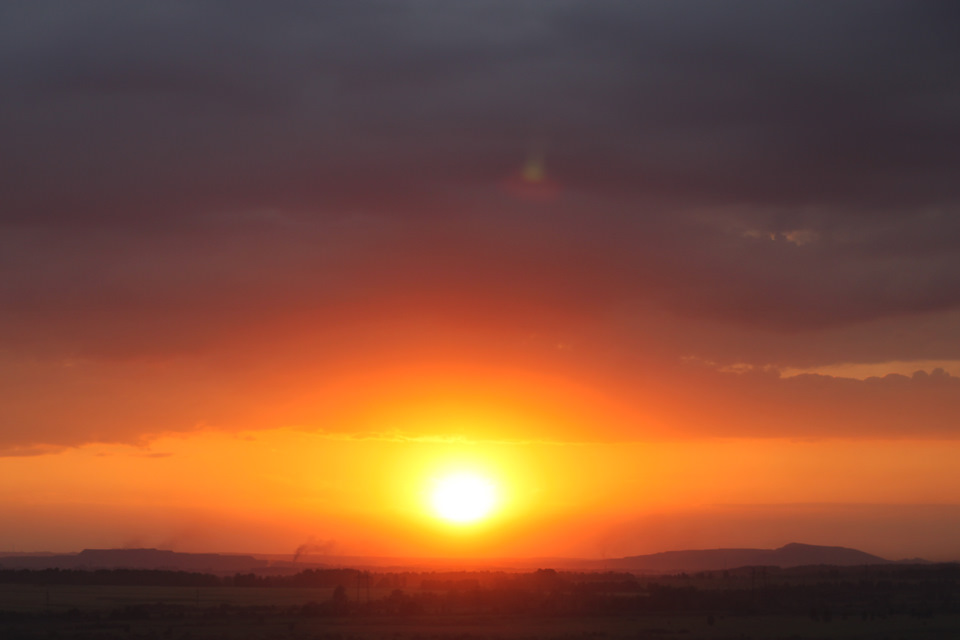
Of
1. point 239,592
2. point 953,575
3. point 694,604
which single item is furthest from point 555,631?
point 953,575

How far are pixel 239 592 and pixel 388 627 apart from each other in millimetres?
86178

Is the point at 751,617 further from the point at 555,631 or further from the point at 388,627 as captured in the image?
the point at 388,627

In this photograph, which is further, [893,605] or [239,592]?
[239,592]

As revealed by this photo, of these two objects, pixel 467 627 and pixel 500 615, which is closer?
pixel 467 627

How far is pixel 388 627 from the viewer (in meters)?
83.2

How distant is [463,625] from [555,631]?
988 centimetres

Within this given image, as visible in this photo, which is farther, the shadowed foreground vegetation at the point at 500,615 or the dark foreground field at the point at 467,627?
the shadowed foreground vegetation at the point at 500,615

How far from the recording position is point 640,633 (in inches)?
3059

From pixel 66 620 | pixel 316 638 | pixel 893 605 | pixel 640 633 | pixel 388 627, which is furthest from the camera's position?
pixel 893 605

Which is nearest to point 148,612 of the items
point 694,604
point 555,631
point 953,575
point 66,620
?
point 66,620

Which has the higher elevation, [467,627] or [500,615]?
[500,615]

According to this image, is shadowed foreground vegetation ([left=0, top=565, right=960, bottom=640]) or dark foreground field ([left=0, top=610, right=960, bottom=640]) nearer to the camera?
dark foreground field ([left=0, top=610, right=960, bottom=640])

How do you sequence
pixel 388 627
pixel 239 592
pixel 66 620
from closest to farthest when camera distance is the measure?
pixel 388 627 → pixel 66 620 → pixel 239 592

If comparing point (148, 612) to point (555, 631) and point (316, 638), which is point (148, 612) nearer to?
point (316, 638)
